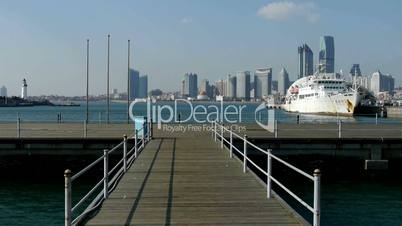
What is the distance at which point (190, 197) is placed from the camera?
10.8 metres

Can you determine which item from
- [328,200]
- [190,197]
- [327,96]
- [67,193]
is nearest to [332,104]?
[327,96]

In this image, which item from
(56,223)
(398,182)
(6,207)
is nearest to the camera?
(56,223)

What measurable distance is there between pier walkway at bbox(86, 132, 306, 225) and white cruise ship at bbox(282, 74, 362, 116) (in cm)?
9120

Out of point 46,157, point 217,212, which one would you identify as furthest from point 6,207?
point 217,212

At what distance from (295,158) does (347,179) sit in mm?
2268

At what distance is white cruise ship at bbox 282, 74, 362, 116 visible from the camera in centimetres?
10438

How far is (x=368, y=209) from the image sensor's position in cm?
1686

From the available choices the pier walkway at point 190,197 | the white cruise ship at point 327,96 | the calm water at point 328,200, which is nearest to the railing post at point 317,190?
the pier walkway at point 190,197

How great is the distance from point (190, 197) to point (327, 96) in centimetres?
10462

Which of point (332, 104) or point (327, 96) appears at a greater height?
point (327, 96)

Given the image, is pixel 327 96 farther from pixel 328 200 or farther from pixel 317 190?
pixel 317 190

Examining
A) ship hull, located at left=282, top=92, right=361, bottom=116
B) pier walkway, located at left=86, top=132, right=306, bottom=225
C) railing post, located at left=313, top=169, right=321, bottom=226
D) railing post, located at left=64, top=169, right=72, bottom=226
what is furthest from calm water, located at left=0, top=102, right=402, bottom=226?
ship hull, located at left=282, top=92, right=361, bottom=116

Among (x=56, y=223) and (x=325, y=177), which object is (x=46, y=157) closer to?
(x=56, y=223)

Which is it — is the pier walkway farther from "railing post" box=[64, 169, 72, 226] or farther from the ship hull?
the ship hull
